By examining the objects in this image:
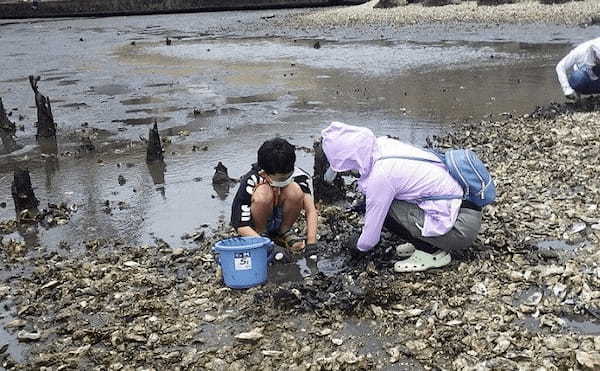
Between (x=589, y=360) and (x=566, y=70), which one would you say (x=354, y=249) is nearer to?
(x=589, y=360)

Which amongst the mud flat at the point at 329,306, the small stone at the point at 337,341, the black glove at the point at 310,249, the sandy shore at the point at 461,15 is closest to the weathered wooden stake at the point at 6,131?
the mud flat at the point at 329,306

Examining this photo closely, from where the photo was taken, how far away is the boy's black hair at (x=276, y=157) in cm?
493

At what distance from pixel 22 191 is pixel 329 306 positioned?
4.28 meters

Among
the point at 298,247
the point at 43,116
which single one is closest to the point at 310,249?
the point at 298,247

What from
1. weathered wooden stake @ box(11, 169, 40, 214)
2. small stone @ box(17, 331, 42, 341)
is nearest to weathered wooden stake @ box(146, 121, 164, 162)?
weathered wooden stake @ box(11, 169, 40, 214)

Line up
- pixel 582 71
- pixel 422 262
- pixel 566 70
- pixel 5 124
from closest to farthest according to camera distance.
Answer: pixel 422 262 → pixel 582 71 → pixel 566 70 → pixel 5 124

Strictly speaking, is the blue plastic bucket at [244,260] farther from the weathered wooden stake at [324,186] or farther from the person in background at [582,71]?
the person in background at [582,71]

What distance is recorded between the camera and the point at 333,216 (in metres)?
6.45

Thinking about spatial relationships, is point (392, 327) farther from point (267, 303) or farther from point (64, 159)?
point (64, 159)

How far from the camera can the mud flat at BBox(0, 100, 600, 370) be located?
4.11 metres

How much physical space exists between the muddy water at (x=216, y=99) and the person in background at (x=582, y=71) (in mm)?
870

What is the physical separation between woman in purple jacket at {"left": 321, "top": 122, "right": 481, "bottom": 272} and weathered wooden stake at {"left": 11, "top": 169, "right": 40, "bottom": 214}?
3.98m

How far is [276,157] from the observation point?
4.97 m

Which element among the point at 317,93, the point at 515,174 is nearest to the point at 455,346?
the point at 515,174
